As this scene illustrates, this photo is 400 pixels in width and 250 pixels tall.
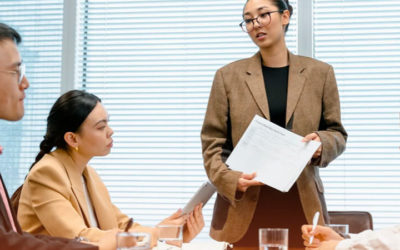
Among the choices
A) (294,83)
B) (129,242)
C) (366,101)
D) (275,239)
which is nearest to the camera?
(129,242)

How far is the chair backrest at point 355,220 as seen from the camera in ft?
8.54

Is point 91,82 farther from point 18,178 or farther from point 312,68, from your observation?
point 312,68

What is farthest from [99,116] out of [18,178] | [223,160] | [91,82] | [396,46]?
A: [396,46]

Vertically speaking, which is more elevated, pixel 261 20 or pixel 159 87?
pixel 261 20

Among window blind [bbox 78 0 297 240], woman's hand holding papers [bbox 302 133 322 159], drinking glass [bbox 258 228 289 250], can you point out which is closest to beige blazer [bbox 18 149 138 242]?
drinking glass [bbox 258 228 289 250]

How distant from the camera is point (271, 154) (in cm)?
240

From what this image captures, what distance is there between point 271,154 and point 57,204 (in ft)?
3.06

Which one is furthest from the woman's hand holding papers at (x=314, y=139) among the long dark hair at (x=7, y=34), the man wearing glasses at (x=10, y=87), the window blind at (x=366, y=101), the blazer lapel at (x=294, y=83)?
the window blind at (x=366, y=101)

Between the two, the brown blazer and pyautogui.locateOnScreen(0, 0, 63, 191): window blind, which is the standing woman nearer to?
the brown blazer

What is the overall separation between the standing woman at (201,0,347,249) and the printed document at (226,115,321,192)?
51mm

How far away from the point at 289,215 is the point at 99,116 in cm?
100

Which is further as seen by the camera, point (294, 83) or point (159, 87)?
point (159, 87)

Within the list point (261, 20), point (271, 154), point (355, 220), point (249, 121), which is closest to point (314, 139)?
point (271, 154)

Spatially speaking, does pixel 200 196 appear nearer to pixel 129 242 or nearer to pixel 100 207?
pixel 100 207
